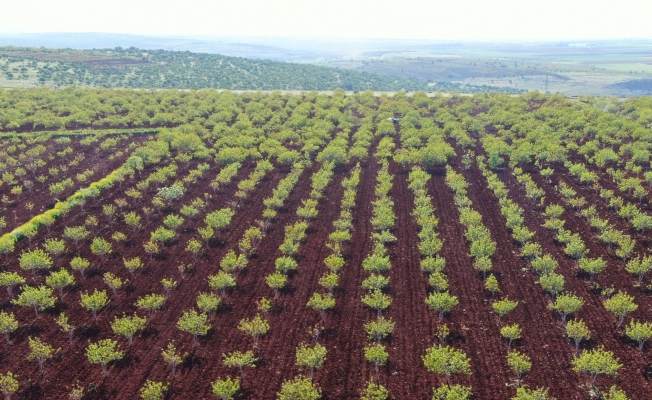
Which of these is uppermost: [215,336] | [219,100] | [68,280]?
[219,100]

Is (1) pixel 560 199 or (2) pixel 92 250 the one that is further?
(1) pixel 560 199

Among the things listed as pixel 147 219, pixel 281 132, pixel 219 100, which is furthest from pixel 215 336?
pixel 219 100

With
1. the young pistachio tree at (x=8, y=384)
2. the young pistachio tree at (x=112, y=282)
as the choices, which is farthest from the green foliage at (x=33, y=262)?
the young pistachio tree at (x=8, y=384)

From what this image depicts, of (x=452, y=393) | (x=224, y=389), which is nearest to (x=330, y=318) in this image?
(x=224, y=389)

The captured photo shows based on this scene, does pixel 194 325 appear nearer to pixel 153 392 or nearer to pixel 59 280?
pixel 153 392

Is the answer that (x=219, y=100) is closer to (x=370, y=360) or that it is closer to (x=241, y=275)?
(x=241, y=275)

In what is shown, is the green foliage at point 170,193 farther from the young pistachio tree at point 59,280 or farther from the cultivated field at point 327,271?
the young pistachio tree at point 59,280
